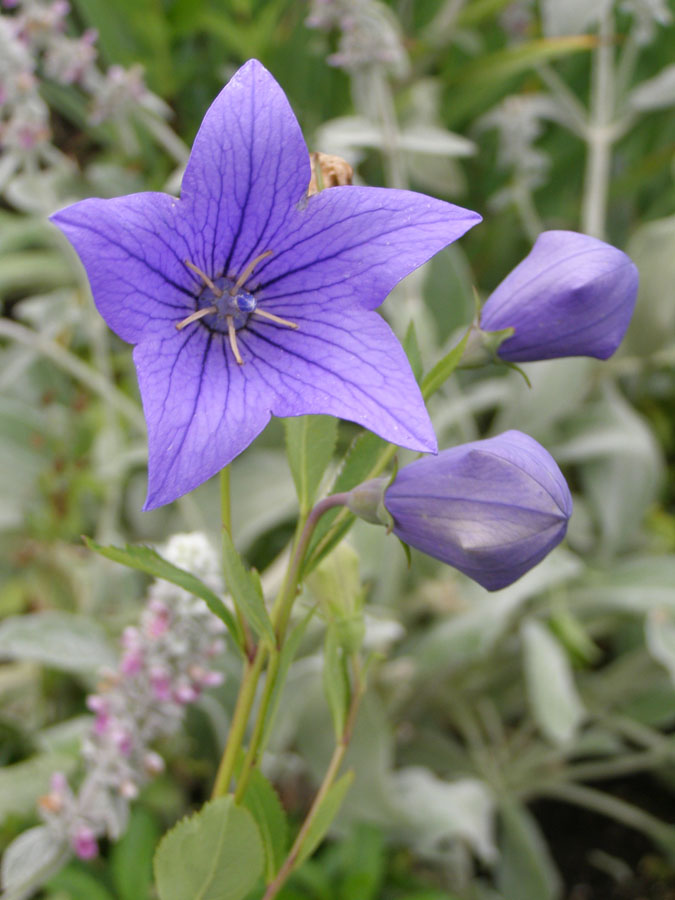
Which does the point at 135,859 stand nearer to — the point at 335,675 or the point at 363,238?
the point at 335,675

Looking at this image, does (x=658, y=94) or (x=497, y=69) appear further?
(x=497, y=69)

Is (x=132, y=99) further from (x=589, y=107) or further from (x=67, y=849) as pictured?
(x=589, y=107)

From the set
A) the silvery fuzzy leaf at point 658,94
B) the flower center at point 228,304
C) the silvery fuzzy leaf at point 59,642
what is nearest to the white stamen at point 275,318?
the flower center at point 228,304

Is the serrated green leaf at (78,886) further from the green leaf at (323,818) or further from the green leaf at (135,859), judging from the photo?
the green leaf at (323,818)

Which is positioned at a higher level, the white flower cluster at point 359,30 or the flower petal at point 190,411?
the white flower cluster at point 359,30

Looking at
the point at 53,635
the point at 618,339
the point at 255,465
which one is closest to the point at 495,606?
the point at 255,465

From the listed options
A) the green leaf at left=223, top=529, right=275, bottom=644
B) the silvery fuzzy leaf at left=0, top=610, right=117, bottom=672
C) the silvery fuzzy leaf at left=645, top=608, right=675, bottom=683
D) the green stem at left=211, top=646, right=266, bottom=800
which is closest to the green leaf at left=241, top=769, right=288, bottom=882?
the green stem at left=211, top=646, right=266, bottom=800

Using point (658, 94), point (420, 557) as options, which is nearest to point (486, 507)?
point (420, 557)

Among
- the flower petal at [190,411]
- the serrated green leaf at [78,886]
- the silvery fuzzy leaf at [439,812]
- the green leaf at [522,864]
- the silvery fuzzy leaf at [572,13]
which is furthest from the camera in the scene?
the silvery fuzzy leaf at [572,13]
